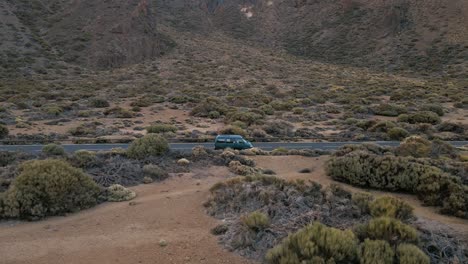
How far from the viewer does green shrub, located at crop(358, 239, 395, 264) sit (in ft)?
27.8

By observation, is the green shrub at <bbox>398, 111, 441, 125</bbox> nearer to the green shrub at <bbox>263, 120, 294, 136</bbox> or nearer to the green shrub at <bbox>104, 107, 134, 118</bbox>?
the green shrub at <bbox>263, 120, 294, 136</bbox>

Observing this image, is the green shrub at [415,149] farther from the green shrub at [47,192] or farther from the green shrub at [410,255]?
the green shrub at [47,192]

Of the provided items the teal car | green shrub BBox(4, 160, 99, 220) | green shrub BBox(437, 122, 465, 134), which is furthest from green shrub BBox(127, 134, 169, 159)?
green shrub BBox(437, 122, 465, 134)

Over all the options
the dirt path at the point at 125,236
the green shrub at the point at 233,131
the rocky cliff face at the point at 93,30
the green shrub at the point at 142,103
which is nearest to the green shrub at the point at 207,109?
the green shrub at the point at 142,103

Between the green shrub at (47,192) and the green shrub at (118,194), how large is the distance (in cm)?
59

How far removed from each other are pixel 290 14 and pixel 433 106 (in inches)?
3169

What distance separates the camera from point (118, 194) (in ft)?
47.5

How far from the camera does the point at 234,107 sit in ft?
139

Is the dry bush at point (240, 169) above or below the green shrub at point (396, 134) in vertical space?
below

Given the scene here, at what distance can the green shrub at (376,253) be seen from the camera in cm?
848

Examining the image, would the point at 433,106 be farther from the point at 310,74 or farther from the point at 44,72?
the point at 44,72

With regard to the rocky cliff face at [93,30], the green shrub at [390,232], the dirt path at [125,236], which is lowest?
the dirt path at [125,236]

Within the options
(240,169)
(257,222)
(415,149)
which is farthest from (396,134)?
(257,222)

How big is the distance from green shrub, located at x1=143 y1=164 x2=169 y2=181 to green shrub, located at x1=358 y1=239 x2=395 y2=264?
9.97 metres
